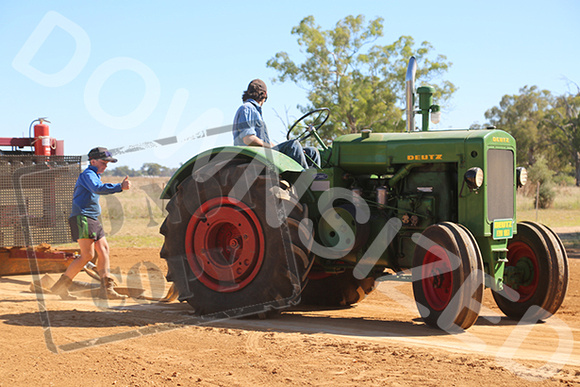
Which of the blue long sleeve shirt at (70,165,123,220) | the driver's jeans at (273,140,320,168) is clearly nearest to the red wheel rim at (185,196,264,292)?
the driver's jeans at (273,140,320,168)

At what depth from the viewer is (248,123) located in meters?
6.05

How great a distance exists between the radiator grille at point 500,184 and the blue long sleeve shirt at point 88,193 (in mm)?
4080

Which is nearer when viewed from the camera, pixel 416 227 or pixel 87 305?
pixel 416 227

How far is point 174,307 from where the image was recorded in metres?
6.44

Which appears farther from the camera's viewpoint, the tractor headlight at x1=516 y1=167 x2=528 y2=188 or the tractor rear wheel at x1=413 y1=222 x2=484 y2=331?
the tractor headlight at x1=516 y1=167 x2=528 y2=188

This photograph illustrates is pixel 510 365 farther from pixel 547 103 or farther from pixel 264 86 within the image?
pixel 547 103

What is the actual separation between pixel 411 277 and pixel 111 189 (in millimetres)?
3503

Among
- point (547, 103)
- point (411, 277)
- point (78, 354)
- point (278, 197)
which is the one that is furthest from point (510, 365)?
point (547, 103)

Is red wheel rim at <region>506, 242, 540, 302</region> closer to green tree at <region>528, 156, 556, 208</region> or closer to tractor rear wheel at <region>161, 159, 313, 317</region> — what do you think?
tractor rear wheel at <region>161, 159, 313, 317</region>

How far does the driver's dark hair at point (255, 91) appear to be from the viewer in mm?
6230

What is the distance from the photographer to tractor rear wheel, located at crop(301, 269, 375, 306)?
6598 mm

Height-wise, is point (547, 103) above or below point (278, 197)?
above

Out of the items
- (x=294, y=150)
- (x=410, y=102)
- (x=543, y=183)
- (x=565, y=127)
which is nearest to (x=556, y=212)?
(x=543, y=183)

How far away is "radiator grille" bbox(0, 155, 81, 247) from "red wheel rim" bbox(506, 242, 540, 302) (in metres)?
6.19
